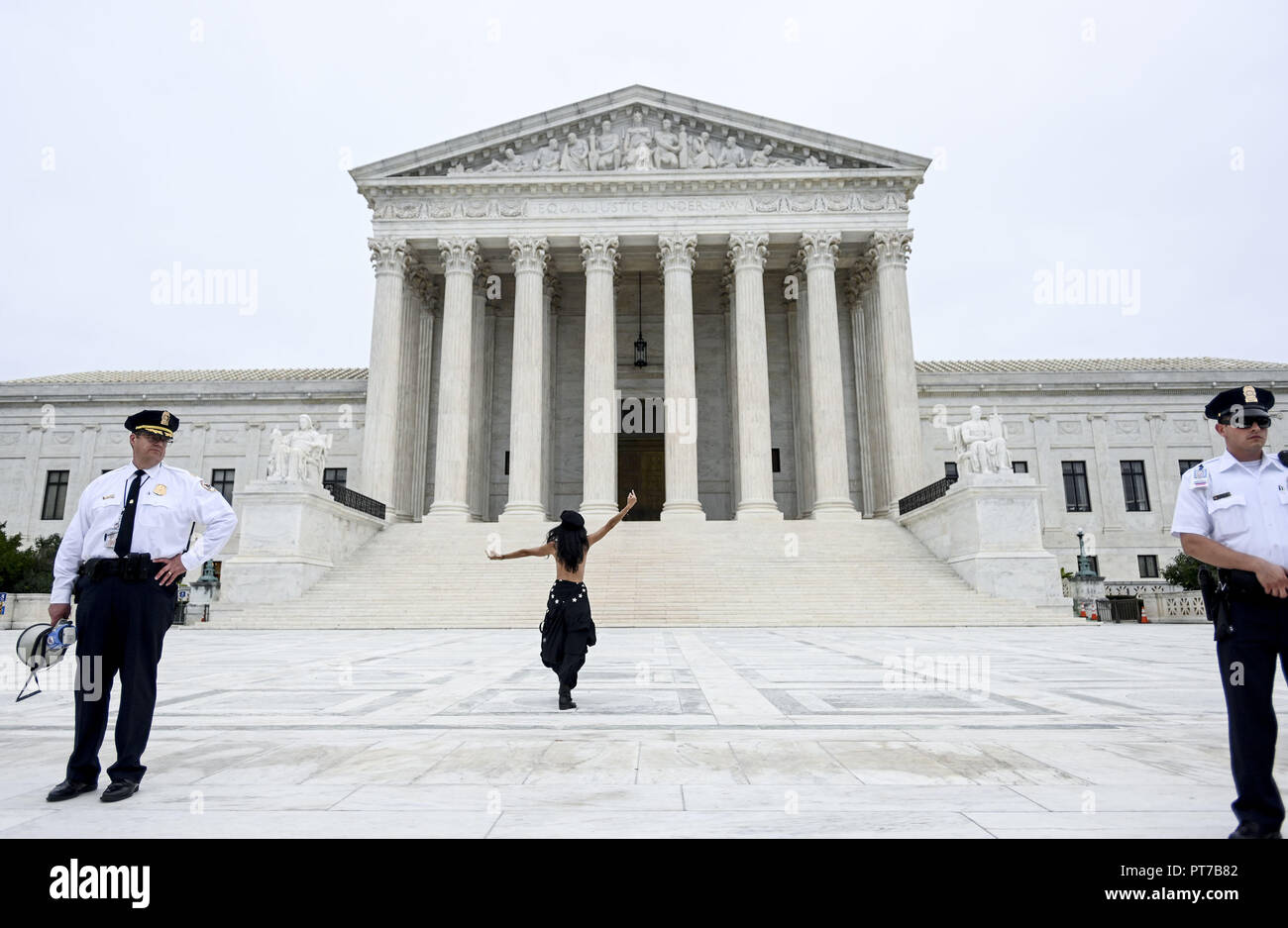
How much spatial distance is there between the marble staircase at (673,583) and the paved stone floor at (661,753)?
423 inches

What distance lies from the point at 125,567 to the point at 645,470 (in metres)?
36.9

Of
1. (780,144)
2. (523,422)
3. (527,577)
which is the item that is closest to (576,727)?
(527,577)

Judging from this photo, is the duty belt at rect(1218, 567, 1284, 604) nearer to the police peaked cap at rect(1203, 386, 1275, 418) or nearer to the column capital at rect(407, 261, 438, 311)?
the police peaked cap at rect(1203, 386, 1275, 418)

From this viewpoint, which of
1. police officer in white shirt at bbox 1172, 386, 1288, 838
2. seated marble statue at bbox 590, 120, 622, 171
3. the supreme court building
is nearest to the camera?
police officer in white shirt at bbox 1172, 386, 1288, 838

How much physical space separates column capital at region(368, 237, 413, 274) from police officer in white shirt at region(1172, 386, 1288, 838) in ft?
112

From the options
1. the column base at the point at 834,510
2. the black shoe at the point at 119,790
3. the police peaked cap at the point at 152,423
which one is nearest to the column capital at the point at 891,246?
the column base at the point at 834,510

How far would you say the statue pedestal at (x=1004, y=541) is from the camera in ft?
75.9

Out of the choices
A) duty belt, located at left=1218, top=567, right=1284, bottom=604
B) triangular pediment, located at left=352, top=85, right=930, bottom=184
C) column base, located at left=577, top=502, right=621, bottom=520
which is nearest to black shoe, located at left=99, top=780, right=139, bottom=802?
duty belt, located at left=1218, top=567, right=1284, bottom=604

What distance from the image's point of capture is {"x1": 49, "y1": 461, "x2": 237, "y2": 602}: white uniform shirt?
4.62 metres

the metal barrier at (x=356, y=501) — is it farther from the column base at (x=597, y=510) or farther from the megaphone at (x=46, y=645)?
the megaphone at (x=46, y=645)
